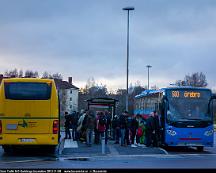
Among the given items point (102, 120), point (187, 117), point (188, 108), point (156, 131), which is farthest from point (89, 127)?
point (188, 108)

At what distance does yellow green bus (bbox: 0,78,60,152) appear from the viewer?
68.2 ft

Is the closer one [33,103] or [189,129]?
[33,103]

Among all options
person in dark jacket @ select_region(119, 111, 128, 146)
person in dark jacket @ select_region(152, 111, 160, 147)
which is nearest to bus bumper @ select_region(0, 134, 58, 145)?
person in dark jacket @ select_region(119, 111, 128, 146)

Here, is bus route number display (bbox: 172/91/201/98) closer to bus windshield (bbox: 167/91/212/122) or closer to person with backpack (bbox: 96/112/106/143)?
bus windshield (bbox: 167/91/212/122)

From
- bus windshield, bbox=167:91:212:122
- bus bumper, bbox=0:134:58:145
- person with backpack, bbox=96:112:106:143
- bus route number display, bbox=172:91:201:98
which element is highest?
bus route number display, bbox=172:91:201:98

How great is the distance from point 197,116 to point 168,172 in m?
17.6

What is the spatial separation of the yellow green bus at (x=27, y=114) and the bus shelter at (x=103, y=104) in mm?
9931

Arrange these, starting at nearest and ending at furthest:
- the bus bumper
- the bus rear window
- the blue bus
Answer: the bus bumper
the bus rear window
the blue bus

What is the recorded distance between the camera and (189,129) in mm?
25703

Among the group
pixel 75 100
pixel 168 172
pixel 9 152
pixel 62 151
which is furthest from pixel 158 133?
pixel 75 100

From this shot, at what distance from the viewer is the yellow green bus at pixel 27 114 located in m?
20.8

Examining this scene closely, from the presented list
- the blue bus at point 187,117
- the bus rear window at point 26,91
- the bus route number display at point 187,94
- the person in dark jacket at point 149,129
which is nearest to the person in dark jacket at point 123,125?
the person in dark jacket at point 149,129

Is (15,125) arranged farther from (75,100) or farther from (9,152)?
(75,100)

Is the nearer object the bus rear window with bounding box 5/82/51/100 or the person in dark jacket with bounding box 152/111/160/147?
the bus rear window with bounding box 5/82/51/100
